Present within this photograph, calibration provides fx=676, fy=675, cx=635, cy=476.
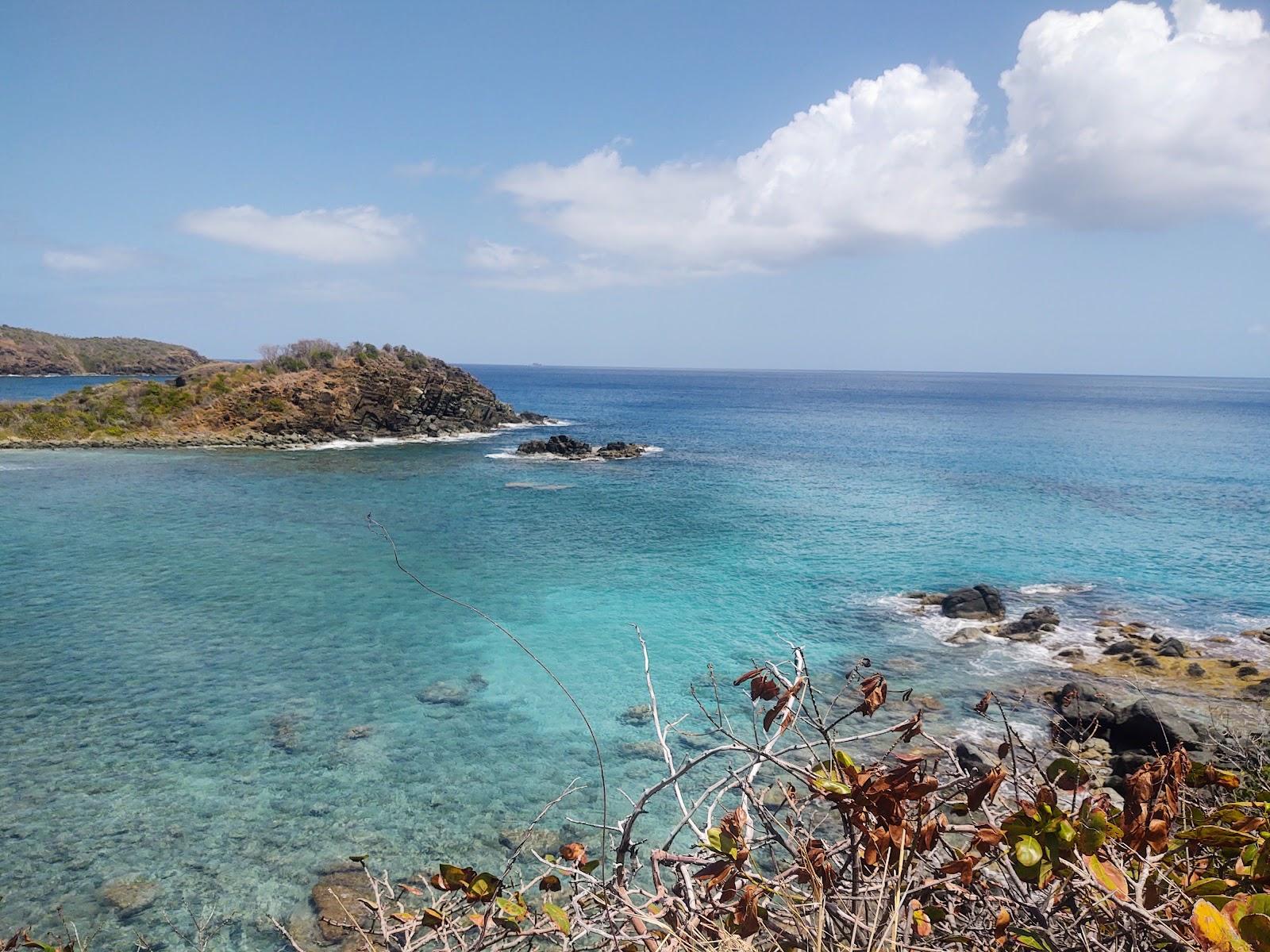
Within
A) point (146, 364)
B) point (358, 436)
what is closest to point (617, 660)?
point (358, 436)

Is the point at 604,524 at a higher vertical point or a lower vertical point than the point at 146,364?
lower

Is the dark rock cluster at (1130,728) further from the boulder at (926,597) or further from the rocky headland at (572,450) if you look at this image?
the rocky headland at (572,450)

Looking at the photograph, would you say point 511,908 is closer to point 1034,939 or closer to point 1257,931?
point 1034,939

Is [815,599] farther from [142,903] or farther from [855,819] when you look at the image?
[855,819]

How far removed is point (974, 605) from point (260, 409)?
187 ft

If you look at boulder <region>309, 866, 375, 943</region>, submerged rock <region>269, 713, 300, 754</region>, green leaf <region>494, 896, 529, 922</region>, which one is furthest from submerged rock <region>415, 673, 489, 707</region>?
green leaf <region>494, 896, 529, 922</region>

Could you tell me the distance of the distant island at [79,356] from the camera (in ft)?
436

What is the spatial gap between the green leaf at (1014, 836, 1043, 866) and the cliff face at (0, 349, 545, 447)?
191ft

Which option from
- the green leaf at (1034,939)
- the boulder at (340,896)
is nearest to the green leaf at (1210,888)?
the green leaf at (1034,939)

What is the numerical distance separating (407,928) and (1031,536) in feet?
106

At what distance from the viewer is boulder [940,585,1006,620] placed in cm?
1972

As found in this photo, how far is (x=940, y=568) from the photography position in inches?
967

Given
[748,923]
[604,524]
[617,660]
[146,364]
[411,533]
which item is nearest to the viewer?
[748,923]

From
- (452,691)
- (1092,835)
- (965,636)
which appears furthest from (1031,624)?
(1092,835)
